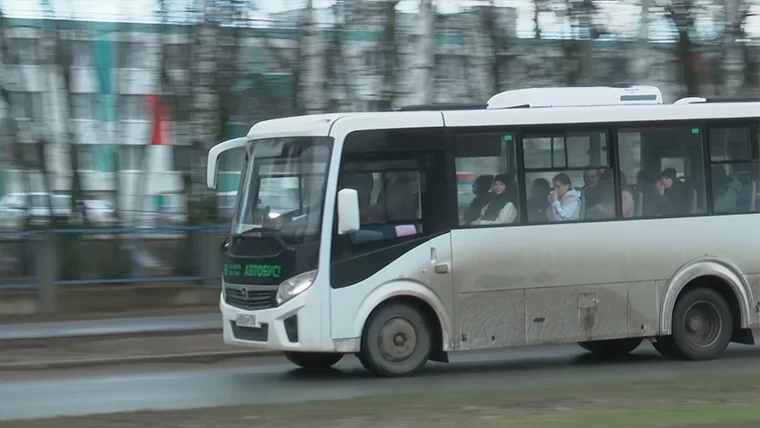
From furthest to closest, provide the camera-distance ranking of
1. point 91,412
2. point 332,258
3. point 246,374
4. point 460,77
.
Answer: point 460,77 → point 246,374 → point 332,258 → point 91,412

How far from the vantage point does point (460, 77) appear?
23203 millimetres

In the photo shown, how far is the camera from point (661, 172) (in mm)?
14469

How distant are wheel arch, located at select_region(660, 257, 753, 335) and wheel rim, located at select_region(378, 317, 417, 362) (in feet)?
9.31

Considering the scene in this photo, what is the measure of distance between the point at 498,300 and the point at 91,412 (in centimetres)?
451

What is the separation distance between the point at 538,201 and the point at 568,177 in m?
0.47

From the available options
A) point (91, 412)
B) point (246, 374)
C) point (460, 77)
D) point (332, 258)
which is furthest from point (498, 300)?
point (460, 77)

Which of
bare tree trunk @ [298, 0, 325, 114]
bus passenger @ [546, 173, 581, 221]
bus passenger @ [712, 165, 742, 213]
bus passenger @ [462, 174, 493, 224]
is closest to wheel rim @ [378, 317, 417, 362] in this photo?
bus passenger @ [462, 174, 493, 224]

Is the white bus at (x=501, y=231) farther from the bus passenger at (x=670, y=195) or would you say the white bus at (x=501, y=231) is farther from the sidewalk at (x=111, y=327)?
the sidewalk at (x=111, y=327)

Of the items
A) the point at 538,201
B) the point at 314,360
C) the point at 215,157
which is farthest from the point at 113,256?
the point at 538,201

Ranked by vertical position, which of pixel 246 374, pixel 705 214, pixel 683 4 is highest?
pixel 683 4

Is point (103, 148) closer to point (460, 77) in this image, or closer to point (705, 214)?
point (460, 77)

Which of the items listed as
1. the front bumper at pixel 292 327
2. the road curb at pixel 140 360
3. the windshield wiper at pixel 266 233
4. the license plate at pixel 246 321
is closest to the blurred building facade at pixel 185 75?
the road curb at pixel 140 360

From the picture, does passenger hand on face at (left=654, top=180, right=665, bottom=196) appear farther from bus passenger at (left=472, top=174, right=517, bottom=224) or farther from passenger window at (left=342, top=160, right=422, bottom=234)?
passenger window at (left=342, top=160, right=422, bottom=234)

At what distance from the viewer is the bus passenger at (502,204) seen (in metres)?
13.5
